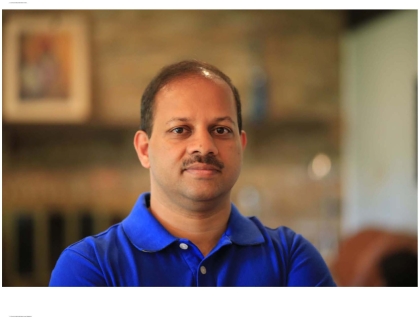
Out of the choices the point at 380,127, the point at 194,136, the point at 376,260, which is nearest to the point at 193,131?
the point at 194,136

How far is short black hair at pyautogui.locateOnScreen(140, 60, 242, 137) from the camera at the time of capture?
48 centimetres

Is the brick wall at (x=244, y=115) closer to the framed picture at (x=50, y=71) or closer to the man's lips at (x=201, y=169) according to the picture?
the framed picture at (x=50, y=71)

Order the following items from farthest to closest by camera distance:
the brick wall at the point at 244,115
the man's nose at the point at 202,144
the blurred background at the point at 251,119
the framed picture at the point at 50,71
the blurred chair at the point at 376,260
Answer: the brick wall at the point at 244,115, the blurred background at the point at 251,119, the framed picture at the point at 50,71, the blurred chair at the point at 376,260, the man's nose at the point at 202,144

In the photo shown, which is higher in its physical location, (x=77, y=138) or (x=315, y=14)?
(x=315, y=14)

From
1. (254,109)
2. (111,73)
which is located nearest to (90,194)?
(111,73)

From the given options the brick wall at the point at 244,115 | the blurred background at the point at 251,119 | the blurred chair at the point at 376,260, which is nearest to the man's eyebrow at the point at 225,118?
the blurred chair at the point at 376,260

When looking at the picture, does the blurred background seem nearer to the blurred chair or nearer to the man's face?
the blurred chair

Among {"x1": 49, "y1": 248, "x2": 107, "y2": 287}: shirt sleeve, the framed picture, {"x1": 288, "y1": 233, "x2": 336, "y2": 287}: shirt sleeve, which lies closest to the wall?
the framed picture

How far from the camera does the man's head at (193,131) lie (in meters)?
0.48

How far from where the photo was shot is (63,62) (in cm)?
213

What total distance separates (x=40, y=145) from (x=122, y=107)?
0.38 m

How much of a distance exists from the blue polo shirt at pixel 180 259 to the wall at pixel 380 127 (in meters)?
1.46
